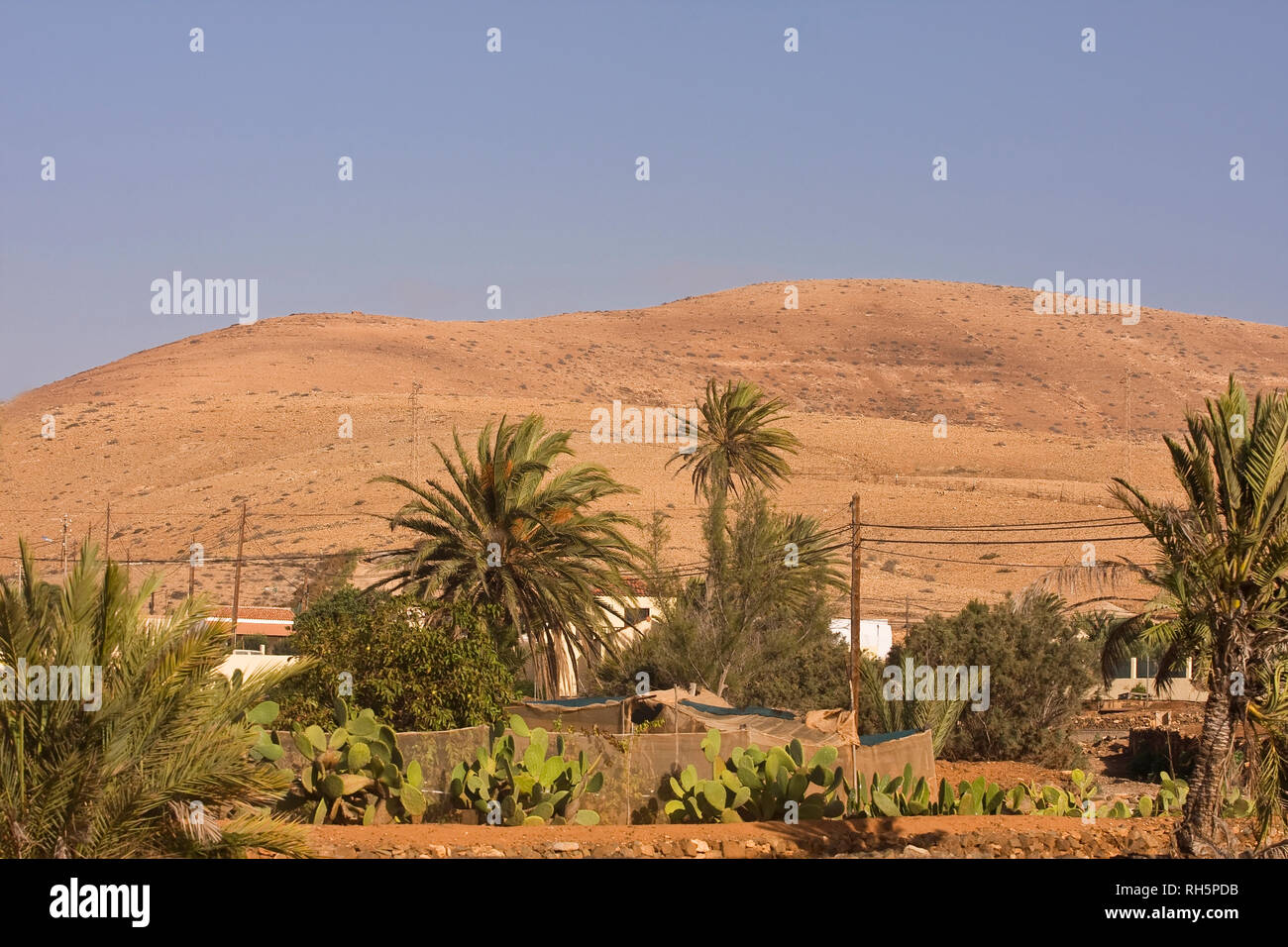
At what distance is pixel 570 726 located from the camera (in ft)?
74.3

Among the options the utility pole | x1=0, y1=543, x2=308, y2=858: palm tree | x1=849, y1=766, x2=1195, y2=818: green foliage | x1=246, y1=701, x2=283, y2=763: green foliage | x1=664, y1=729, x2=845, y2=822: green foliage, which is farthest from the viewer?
the utility pole

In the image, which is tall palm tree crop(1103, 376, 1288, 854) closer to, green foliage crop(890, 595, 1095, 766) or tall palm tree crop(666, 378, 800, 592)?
green foliage crop(890, 595, 1095, 766)

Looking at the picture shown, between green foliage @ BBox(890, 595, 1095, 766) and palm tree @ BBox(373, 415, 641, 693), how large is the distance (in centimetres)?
1141

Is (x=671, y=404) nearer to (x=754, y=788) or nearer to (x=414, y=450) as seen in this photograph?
(x=414, y=450)

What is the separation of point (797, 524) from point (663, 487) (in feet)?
128

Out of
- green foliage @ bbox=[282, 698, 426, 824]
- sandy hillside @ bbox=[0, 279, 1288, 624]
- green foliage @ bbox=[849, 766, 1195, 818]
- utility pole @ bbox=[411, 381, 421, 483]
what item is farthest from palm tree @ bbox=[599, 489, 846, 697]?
sandy hillside @ bbox=[0, 279, 1288, 624]

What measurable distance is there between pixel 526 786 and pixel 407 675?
5688 mm

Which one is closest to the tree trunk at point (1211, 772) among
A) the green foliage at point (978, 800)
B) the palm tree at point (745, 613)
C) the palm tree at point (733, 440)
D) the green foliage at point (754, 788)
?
the green foliage at point (978, 800)

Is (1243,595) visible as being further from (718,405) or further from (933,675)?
(718,405)

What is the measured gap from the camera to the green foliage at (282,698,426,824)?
18.7 m

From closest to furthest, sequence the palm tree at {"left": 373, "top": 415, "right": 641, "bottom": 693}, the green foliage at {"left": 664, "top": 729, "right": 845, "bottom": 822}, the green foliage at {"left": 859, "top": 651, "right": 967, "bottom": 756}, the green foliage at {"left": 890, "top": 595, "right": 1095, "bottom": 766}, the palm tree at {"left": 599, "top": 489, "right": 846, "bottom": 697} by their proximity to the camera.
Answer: the green foliage at {"left": 664, "top": 729, "right": 845, "bottom": 822} < the palm tree at {"left": 373, "top": 415, "right": 641, "bottom": 693} < the green foliage at {"left": 859, "top": 651, "right": 967, "bottom": 756} < the green foliage at {"left": 890, "top": 595, "right": 1095, "bottom": 766} < the palm tree at {"left": 599, "top": 489, "right": 846, "bottom": 697}

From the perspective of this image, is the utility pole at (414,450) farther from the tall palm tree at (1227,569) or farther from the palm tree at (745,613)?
the tall palm tree at (1227,569)

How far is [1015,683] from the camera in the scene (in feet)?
115
